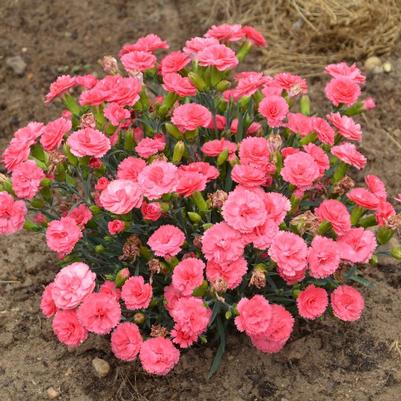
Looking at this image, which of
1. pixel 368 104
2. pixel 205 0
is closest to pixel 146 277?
pixel 368 104

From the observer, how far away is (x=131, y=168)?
2.14 metres

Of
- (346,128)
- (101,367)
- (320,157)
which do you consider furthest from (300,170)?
(101,367)

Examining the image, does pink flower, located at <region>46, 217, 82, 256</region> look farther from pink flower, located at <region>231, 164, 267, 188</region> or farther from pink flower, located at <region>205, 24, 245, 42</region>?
pink flower, located at <region>205, 24, 245, 42</region>

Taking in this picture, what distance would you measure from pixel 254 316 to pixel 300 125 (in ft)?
2.40

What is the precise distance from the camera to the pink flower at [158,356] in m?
2.00

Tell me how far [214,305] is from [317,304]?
318 millimetres

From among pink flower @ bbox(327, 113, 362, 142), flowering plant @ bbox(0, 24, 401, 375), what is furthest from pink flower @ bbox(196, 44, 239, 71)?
pink flower @ bbox(327, 113, 362, 142)

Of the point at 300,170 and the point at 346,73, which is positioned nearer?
the point at 300,170

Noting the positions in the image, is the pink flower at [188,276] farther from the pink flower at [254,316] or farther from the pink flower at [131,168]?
the pink flower at [131,168]

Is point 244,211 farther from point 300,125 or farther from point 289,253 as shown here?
point 300,125

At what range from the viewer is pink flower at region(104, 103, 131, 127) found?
7.22 ft

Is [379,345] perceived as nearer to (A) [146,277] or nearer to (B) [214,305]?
(B) [214,305]

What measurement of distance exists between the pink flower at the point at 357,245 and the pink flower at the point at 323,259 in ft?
0.18

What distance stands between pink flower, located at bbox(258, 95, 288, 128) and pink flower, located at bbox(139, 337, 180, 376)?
31.6 inches
